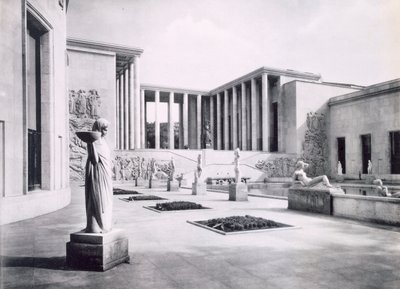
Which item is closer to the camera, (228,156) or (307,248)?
(307,248)

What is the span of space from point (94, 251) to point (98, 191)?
Result: 3.03 ft

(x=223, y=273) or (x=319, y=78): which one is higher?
(x=319, y=78)

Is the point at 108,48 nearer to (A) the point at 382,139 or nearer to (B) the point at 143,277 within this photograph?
(A) the point at 382,139

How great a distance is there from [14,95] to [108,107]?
74.7ft

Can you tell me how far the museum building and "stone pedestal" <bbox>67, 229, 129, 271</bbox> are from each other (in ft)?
15.6

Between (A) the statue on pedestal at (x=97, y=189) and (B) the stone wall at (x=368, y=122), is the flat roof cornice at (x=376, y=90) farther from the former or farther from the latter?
(A) the statue on pedestal at (x=97, y=189)

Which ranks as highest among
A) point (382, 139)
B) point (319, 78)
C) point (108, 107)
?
point (319, 78)

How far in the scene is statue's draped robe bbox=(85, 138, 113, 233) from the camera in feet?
18.7

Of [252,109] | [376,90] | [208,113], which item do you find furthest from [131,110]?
[376,90]

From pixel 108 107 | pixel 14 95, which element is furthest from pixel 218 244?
pixel 108 107

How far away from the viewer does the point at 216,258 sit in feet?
20.2

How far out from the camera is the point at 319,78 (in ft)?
144

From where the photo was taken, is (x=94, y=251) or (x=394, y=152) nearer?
(x=94, y=251)

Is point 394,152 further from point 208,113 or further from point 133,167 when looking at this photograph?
point 208,113
